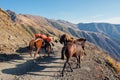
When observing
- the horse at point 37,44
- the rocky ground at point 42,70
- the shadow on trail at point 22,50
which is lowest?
the rocky ground at point 42,70

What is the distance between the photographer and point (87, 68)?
2144 cm

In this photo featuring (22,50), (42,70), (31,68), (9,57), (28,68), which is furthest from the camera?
(22,50)

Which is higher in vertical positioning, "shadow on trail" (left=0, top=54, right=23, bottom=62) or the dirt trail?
"shadow on trail" (left=0, top=54, right=23, bottom=62)

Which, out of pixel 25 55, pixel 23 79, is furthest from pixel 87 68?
pixel 25 55

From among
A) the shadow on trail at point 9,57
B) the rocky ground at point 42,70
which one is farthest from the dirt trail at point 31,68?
the shadow on trail at point 9,57

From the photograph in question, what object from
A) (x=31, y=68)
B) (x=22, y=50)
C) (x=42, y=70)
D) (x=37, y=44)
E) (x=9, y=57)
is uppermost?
(x=37, y=44)

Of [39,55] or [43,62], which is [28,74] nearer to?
[43,62]

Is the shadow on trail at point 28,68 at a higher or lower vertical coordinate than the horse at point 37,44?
lower

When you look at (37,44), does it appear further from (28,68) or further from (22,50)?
(22,50)

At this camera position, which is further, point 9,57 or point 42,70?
point 9,57

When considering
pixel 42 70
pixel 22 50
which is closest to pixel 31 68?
pixel 42 70

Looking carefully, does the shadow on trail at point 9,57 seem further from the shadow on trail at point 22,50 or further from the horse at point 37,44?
the shadow on trail at point 22,50

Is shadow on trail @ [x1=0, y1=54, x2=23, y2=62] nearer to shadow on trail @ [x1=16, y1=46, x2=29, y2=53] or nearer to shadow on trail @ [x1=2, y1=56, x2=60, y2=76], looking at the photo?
shadow on trail @ [x1=2, y1=56, x2=60, y2=76]

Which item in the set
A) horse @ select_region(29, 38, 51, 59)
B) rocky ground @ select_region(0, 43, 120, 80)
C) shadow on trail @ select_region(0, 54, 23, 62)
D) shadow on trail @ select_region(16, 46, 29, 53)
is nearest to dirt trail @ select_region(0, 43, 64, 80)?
rocky ground @ select_region(0, 43, 120, 80)
